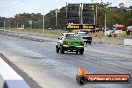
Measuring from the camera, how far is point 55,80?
1479cm

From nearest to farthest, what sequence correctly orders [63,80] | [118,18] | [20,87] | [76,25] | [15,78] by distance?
1. [20,87]
2. [15,78]
3. [63,80]
4. [76,25]
5. [118,18]

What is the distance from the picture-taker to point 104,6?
7446 inches

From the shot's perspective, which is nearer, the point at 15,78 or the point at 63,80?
the point at 15,78

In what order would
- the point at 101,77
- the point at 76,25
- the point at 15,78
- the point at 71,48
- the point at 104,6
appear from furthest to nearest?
the point at 104,6 → the point at 76,25 → the point at 71,48 → the point at 15,78 → the point at 101,77

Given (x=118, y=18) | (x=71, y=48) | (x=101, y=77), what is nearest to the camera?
(x=101, y=77)

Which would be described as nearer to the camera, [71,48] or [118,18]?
[71,48]

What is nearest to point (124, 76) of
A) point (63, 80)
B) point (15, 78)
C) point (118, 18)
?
point (15, 78)

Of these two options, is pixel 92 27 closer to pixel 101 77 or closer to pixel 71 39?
pixel 71 39

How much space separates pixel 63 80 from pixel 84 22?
73912mm

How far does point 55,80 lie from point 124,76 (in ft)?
17.3

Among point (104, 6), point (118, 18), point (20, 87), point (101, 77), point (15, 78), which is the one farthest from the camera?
point (104, 6)

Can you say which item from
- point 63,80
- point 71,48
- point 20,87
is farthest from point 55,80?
point 71,48

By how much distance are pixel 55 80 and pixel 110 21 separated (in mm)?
164298

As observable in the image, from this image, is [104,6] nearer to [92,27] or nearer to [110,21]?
[110,21]
